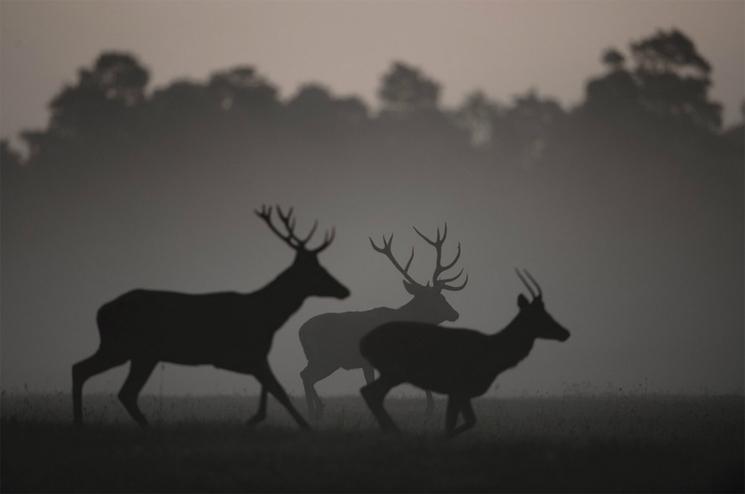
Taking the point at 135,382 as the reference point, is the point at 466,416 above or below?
below

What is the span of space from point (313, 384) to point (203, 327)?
6370 millimetres

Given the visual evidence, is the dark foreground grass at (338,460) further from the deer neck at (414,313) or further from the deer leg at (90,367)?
the deer neck at (414,313)

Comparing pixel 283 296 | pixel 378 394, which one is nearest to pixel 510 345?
pixel 378 394

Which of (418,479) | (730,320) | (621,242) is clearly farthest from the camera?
(621,242)

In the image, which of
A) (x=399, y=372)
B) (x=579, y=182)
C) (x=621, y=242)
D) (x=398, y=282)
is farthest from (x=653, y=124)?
(x=399, y=372)

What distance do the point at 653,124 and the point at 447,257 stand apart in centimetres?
3165

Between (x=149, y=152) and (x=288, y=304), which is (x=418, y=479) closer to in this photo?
(x=288, y=304)

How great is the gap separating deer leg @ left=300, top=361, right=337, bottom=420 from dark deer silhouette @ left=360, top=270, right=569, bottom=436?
509cm

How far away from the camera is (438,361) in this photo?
1767cm

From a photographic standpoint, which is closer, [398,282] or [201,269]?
[398,282]

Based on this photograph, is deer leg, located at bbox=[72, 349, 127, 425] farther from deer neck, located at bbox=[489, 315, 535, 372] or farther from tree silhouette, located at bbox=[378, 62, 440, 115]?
tree silhouette, located at bbox=[378, 62, 440, 115]

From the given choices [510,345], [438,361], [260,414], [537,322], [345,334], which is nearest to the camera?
[260,414]

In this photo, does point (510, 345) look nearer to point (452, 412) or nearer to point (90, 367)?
point (452, 412)

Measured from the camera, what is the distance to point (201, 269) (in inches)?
3676
